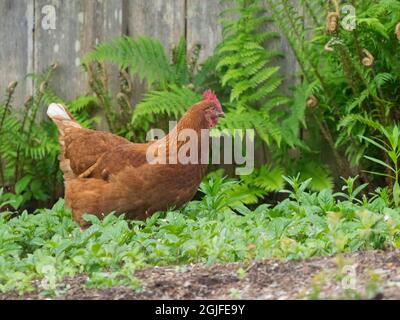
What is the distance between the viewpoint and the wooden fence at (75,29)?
28.2ft

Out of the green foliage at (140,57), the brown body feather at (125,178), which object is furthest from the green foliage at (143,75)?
the brown body feather at (125,178)

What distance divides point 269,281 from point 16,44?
5.25m

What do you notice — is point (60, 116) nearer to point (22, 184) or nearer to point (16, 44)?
point (22, 184)

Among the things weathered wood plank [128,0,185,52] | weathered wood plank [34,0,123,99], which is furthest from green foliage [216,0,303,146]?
weathered wood plank [34,0,123,99]

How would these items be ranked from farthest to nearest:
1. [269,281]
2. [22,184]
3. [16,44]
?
[16,44] → [22,184] → [269,281]

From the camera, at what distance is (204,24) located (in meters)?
8.59

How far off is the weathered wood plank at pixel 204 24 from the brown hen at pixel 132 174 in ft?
6.00

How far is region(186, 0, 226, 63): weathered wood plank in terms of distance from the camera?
857 cm

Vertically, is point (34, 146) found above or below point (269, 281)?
above

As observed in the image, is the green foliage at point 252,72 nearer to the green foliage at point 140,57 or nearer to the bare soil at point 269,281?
the green foliage at point 140,57

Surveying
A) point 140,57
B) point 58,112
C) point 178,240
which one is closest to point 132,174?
point 178,240

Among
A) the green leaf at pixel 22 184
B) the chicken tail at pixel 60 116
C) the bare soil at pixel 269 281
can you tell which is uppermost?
the chicken tail at pixel 60 116
